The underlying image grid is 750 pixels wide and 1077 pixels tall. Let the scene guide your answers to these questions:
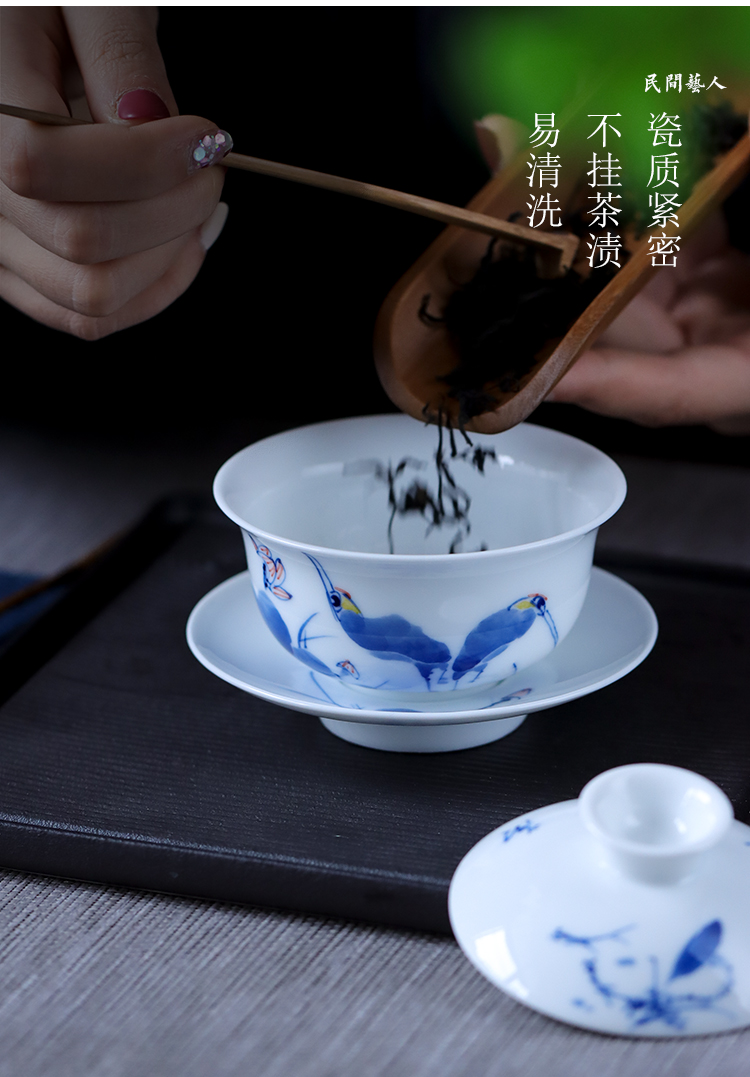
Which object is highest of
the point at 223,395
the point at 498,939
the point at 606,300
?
the point at 606,300

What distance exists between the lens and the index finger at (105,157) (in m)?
0.64

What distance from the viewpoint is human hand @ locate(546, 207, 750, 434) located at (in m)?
1.01

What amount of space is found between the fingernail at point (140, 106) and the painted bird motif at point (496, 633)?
413 millimetres

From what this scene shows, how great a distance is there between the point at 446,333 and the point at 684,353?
0.31 meters

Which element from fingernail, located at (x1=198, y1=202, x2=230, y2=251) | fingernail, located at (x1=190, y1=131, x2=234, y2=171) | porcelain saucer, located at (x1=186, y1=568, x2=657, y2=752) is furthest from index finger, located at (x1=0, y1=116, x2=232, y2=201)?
porcelain saucer, located at (x1=186, y1=568, x2=657, y2=752)

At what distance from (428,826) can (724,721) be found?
251 millimetres

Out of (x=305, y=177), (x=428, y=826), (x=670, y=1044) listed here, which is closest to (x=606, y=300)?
(x=305, y=177)

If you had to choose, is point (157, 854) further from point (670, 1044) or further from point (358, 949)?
point (670, 1044)

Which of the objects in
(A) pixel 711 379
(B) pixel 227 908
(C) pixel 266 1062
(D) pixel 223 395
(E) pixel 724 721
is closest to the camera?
(C) pixel 266 1062

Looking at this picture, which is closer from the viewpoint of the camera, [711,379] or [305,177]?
[305,177]

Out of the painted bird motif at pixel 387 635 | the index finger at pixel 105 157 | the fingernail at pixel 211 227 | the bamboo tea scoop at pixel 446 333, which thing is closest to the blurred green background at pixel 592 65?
the bamboo tea scoop at pixel 446 333

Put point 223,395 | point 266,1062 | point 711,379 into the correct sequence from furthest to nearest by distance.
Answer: point 223,395
point 711,379
point 266,1062

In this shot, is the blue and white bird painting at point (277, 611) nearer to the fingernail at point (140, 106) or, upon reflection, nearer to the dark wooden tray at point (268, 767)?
the dark wooden tray at point (268, 767)

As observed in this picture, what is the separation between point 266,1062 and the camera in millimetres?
496
